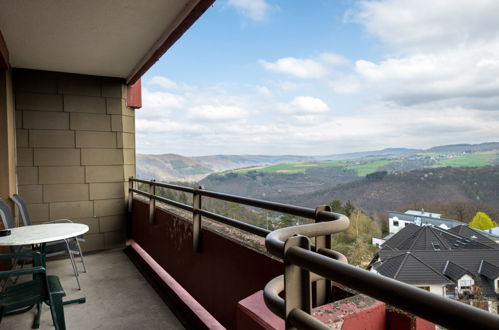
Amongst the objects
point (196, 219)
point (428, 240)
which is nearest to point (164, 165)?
point (196, 219)

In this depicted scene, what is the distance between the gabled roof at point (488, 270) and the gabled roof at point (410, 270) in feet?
0.57

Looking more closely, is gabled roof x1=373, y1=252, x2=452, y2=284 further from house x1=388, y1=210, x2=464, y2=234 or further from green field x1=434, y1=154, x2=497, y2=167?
green field x1=434, y1=154, x2=497, y2=167

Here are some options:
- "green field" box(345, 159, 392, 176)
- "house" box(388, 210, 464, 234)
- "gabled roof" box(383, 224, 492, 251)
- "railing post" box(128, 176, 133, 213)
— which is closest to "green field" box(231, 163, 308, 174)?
"green field" box(345, 159, 392, 176)

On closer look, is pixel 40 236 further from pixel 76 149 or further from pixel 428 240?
pixel 428 240

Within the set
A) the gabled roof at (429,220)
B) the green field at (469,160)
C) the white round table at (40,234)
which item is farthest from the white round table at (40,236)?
the green field at (469,160)

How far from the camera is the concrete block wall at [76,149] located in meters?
4.29

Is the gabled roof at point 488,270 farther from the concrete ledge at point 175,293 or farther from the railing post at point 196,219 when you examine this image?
the railing post at point 196,219

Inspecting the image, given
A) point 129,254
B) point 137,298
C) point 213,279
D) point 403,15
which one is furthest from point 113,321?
point 403,15

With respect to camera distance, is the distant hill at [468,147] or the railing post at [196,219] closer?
the distant hill at [468,147]

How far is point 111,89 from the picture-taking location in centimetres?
480

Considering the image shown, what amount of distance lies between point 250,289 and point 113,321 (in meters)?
1.57

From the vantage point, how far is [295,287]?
2.24 ft

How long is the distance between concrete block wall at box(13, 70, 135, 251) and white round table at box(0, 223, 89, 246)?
1.56 m

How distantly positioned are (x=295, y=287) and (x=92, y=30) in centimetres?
338
